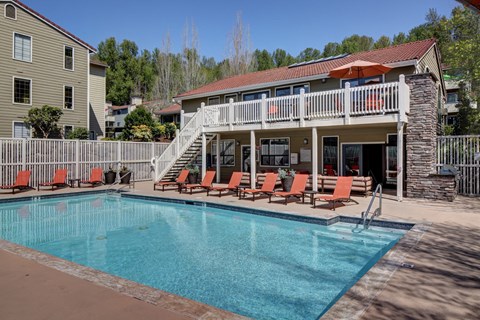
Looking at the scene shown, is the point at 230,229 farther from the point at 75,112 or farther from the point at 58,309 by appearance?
the point at 75,112

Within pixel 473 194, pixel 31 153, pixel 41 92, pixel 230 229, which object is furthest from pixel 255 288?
pixel 41 92

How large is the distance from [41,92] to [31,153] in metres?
7.86

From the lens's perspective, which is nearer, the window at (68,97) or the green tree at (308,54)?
the window at (68,97)

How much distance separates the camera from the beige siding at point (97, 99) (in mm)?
25516

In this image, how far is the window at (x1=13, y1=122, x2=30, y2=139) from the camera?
19984 mm

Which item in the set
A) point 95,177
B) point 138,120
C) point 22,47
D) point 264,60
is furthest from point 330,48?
point 95,177

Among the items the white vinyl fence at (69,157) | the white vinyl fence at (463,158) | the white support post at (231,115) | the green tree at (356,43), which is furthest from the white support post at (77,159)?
the green tree at (356,43)

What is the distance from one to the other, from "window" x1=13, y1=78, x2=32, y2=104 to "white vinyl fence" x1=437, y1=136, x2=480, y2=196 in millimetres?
22313

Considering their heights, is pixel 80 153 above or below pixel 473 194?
above

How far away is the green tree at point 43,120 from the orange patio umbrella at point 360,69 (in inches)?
645

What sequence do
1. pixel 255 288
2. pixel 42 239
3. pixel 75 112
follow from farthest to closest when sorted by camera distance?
pixel 75 112, pixel 42 239, pixel 255 288

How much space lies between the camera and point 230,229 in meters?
8.65

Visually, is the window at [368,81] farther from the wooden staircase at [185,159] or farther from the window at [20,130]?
the window at [20,130]

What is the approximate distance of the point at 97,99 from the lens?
25.9 metres
